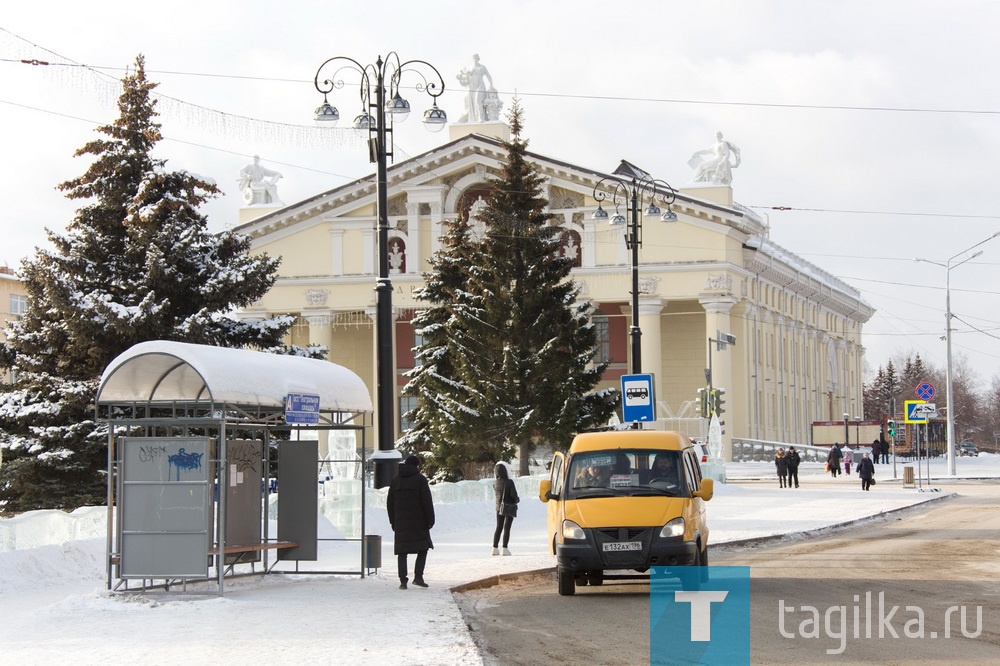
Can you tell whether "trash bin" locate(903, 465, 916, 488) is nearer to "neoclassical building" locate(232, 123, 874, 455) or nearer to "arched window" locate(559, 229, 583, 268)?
"neoclassical building" locate(232, 123, 874, 455)

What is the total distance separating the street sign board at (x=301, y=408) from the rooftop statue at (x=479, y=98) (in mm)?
57264

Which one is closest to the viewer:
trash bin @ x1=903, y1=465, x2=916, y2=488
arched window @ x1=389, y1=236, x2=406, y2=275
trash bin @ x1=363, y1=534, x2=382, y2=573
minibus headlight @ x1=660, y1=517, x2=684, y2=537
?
minibus headlight @ x1=660, y1=517, x2=684, y2=537

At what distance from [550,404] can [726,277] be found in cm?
2998

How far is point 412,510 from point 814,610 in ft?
15.7

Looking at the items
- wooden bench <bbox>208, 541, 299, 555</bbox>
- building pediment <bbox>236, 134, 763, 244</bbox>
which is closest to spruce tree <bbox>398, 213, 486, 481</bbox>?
building pediment <bbox>236, 134, 763, 244</bbox>

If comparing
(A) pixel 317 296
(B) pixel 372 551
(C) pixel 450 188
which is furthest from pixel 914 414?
(A) pixel 317 296

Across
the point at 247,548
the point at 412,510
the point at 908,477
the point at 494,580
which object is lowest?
the point at 494,580

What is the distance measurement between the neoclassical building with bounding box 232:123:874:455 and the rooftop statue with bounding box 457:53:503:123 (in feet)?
2.40

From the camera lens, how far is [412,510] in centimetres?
1702

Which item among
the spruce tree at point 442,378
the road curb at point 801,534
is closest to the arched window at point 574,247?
the spruce tree at point 442,378

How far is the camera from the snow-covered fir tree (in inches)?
1711

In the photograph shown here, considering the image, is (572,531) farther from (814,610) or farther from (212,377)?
(212,377)

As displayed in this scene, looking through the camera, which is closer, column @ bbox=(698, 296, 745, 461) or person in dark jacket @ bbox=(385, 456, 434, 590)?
person in dark jacket @ bbox=(385, 456, 434, 590)

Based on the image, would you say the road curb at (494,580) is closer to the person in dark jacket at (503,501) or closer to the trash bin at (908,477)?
the person in dark jacket at (503,501)
